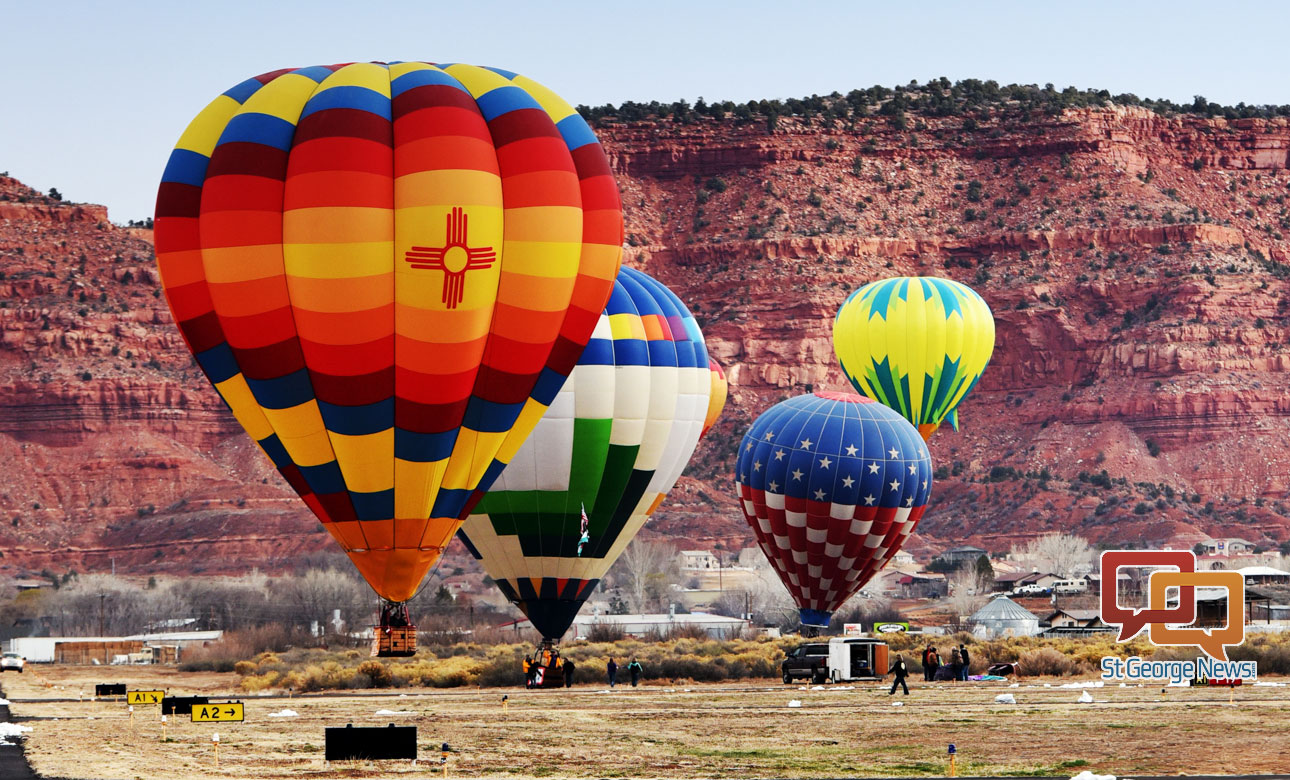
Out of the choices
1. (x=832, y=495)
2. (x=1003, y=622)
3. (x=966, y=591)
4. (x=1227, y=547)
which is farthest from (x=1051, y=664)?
(x=1227, y=547)

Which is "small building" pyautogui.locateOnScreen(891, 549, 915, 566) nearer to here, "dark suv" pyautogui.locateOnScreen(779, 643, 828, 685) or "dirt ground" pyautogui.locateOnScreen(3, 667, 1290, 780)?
"dark suv" pyautogui.locateOnScreen(779, 643, 828, 685)

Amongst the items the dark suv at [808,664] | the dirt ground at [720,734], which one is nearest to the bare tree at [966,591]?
the dark suv at [808,664]

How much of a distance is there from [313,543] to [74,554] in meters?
16.9

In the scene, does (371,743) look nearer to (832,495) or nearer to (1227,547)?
(832,495)

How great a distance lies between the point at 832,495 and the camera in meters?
50.3

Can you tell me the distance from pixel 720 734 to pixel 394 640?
6.43 m

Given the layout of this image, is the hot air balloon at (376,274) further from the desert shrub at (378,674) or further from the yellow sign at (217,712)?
the desert shrub at (378,674)

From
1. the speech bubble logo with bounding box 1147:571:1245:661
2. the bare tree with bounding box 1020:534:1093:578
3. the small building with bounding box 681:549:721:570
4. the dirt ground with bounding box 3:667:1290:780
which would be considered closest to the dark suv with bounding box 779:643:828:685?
the dirt ground with bounding box 3:667:1290:780

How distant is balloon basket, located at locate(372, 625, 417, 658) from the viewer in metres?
29.2

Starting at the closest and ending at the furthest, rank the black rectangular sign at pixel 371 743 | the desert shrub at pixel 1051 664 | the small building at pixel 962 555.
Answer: the black rectangular sign at pixel 371 743 → the desert shrub at pixel 1051 664 → the small building at pixel 962 555

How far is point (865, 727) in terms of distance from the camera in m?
33.8

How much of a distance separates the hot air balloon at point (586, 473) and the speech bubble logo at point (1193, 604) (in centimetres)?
1010

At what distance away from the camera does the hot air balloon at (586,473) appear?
3978 centimetres

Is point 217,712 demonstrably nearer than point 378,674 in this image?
Result: Yes
